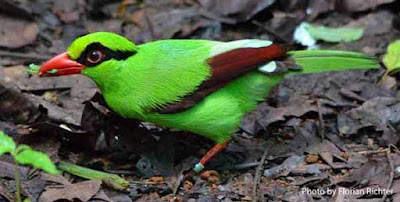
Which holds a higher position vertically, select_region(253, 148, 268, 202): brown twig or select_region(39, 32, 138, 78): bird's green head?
select_region(39, 32, 138, 78): bird's green head

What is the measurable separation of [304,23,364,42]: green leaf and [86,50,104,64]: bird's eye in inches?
92.9

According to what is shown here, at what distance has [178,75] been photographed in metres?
4.59

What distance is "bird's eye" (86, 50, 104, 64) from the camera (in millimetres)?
4551

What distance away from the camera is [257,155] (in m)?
5.04

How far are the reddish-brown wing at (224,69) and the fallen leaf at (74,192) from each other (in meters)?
0.57

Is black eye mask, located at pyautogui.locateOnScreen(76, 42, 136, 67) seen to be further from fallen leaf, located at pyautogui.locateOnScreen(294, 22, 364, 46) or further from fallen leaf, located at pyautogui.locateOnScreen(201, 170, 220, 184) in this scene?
fallen leaf, located at pyautogui.locateOnScreen(294, 22, 364, 46)

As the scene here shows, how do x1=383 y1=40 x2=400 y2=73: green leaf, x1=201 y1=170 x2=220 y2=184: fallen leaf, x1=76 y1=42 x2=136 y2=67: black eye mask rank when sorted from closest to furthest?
x1=76 y1=42 x2=136 y2=67: black eye mask
x1=201 y1=170 x2=220 y2=184: fallen leaf
x1=383 y1=40 x2=400 y2=73: green leaf

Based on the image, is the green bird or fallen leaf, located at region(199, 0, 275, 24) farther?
fallen leaf, located at region(199, 0, 275, 24)

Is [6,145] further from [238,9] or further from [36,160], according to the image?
[238,9]

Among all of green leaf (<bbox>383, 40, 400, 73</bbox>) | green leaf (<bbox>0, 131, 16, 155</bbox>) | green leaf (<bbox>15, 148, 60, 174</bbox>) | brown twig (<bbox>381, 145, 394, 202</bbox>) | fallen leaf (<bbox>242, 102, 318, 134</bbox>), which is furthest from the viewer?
green leaf (<bbox>383, 40, 400, 73</bbox>)

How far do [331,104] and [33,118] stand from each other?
2.05 m

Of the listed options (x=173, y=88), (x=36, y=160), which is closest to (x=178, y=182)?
(x=173, y=88)

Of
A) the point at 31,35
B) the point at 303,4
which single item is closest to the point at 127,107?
the point at 31,35

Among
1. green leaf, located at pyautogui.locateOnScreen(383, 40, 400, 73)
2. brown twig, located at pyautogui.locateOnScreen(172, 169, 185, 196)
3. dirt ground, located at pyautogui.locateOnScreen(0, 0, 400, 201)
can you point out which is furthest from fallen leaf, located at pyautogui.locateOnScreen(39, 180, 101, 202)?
green leaf, located at pyautogui.locateOnScreen(383, 40, 400, 73)
